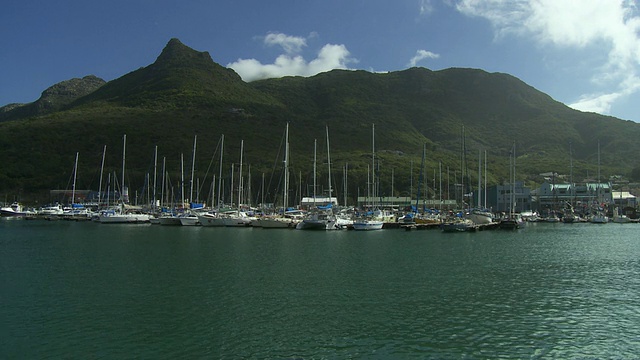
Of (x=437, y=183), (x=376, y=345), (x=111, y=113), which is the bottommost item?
(x=376, y=345)

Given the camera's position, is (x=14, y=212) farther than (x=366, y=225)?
Yes

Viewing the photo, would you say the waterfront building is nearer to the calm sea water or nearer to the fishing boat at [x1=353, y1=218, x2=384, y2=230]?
the fishing boat at [x1=353, y1=218, x2=384, y2=230]

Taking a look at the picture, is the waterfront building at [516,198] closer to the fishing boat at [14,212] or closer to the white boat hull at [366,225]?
the white boat hull at [366,225]

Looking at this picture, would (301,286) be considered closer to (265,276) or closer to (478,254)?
(265,276)

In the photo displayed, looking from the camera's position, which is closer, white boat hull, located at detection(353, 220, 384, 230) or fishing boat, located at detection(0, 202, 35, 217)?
white boat hull, located at detection(353, 220, 384, 230)

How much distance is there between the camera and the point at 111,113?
172 meters

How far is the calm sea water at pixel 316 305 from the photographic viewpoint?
17141 millimetres

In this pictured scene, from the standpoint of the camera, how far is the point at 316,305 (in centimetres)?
2300

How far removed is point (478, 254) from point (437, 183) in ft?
348

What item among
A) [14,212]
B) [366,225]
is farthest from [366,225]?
[14,212]

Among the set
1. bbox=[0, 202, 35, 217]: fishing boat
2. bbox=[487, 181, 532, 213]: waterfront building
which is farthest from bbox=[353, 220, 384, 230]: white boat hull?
bbox=[487, 181, 532, 213]: waterfront building

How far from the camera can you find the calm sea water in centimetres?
1714

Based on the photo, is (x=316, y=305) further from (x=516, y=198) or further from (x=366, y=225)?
(x=516, y=198)

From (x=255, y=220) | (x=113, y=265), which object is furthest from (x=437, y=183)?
(x=113, y=265)
